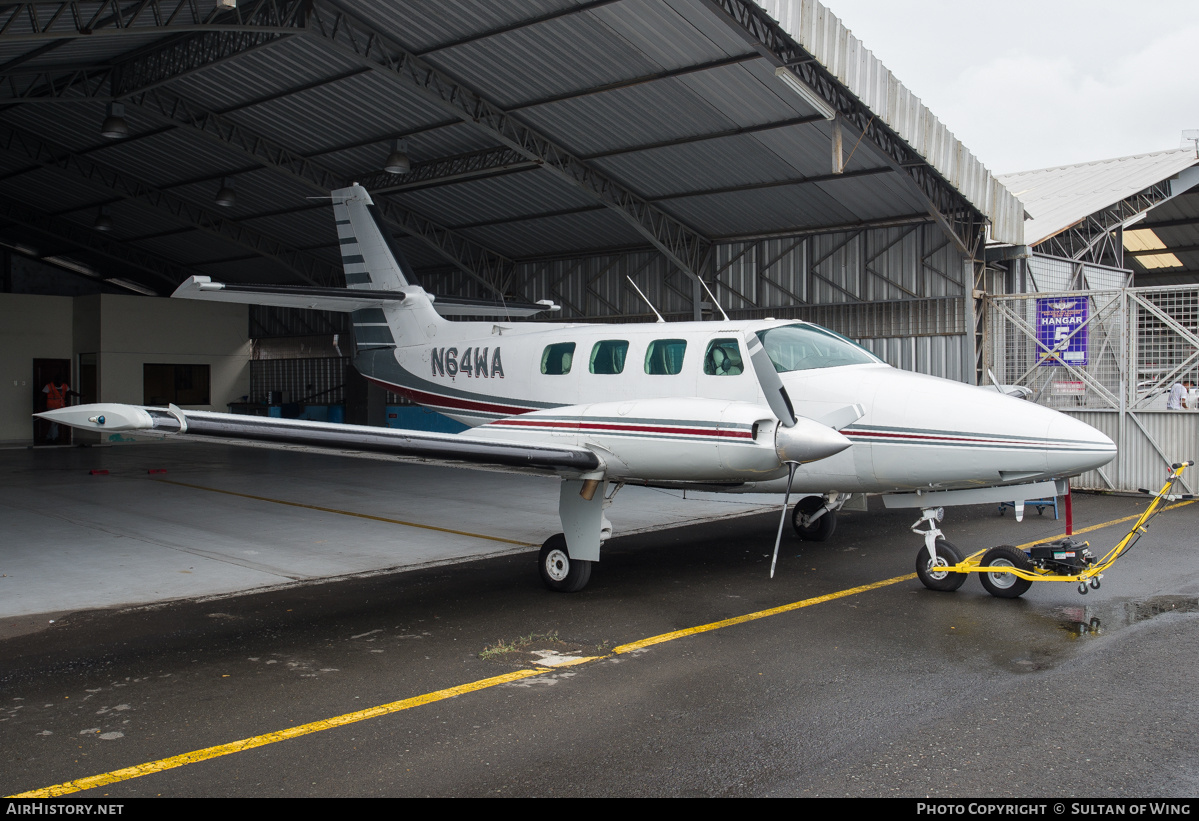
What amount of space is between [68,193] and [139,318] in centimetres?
473

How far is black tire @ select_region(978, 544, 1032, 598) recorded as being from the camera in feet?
24.3

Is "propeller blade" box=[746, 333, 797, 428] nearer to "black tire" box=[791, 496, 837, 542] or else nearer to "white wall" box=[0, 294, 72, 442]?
"black tire" box=[791, 496, 837, 542]

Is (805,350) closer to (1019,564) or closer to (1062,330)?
(1019,564)

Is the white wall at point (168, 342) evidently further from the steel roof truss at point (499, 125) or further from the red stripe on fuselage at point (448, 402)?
the red stripe on fuselage at point (448, 402)

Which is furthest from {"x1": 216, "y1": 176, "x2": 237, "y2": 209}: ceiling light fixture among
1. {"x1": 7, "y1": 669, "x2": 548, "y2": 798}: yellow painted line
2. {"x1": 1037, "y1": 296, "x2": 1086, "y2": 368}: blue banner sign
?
{"x1": 7, "y1": 669, "x2": 548, "y2": 798}: yellow painted line

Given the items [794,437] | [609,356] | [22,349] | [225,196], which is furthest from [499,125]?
[22,349]

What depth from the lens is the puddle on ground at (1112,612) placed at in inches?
259

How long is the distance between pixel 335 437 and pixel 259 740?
8.44 ft

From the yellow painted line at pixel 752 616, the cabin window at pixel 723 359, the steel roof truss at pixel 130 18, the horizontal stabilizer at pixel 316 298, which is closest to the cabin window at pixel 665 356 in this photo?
the cabin window at pixel 723 359

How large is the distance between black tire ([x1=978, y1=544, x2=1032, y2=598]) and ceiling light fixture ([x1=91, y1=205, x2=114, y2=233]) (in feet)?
98.5

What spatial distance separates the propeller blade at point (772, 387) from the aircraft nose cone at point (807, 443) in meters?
0.11

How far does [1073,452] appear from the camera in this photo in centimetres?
692

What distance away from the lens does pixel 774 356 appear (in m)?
8.17
